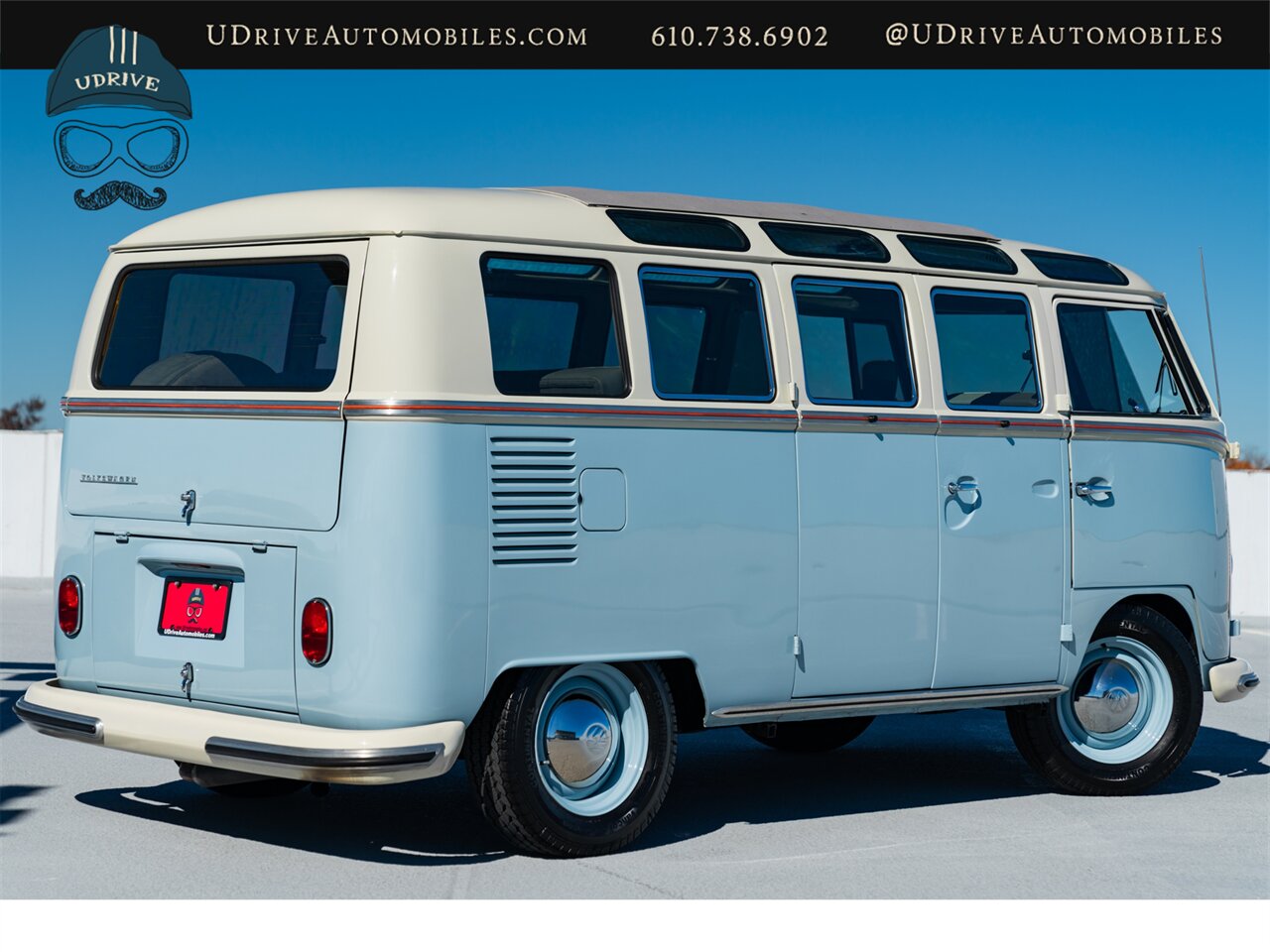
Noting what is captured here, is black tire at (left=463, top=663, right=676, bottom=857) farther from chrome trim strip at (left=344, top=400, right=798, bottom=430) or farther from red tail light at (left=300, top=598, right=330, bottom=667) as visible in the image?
chrome trim strip at (left=344, top=400, right=798, bottom=430)

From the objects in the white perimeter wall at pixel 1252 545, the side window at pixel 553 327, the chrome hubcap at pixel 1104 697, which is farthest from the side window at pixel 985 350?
the white perimeter wall at pixel 1252 545

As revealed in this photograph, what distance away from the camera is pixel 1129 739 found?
29.1ft

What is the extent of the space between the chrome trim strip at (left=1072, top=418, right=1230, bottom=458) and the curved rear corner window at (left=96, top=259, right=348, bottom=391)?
3.85 meters

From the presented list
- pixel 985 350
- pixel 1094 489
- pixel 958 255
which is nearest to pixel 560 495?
pixel 985 350

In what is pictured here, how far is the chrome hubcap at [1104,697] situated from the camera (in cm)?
875

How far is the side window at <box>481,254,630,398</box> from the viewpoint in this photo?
22.3 feet

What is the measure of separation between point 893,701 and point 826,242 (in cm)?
213

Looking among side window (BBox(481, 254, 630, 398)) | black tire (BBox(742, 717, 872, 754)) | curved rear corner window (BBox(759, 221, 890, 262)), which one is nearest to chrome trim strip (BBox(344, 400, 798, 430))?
side window (BBox(481, 254, 630, 398))

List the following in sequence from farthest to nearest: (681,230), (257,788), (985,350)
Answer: (985,350)
(257,788)
(681,230)

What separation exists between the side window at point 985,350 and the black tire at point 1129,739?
1302mm

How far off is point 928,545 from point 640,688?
168cm

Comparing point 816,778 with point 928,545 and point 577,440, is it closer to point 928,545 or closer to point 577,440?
point 928,545

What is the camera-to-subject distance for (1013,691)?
8.27 m

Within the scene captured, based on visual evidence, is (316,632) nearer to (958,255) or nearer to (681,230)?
(681,230)
